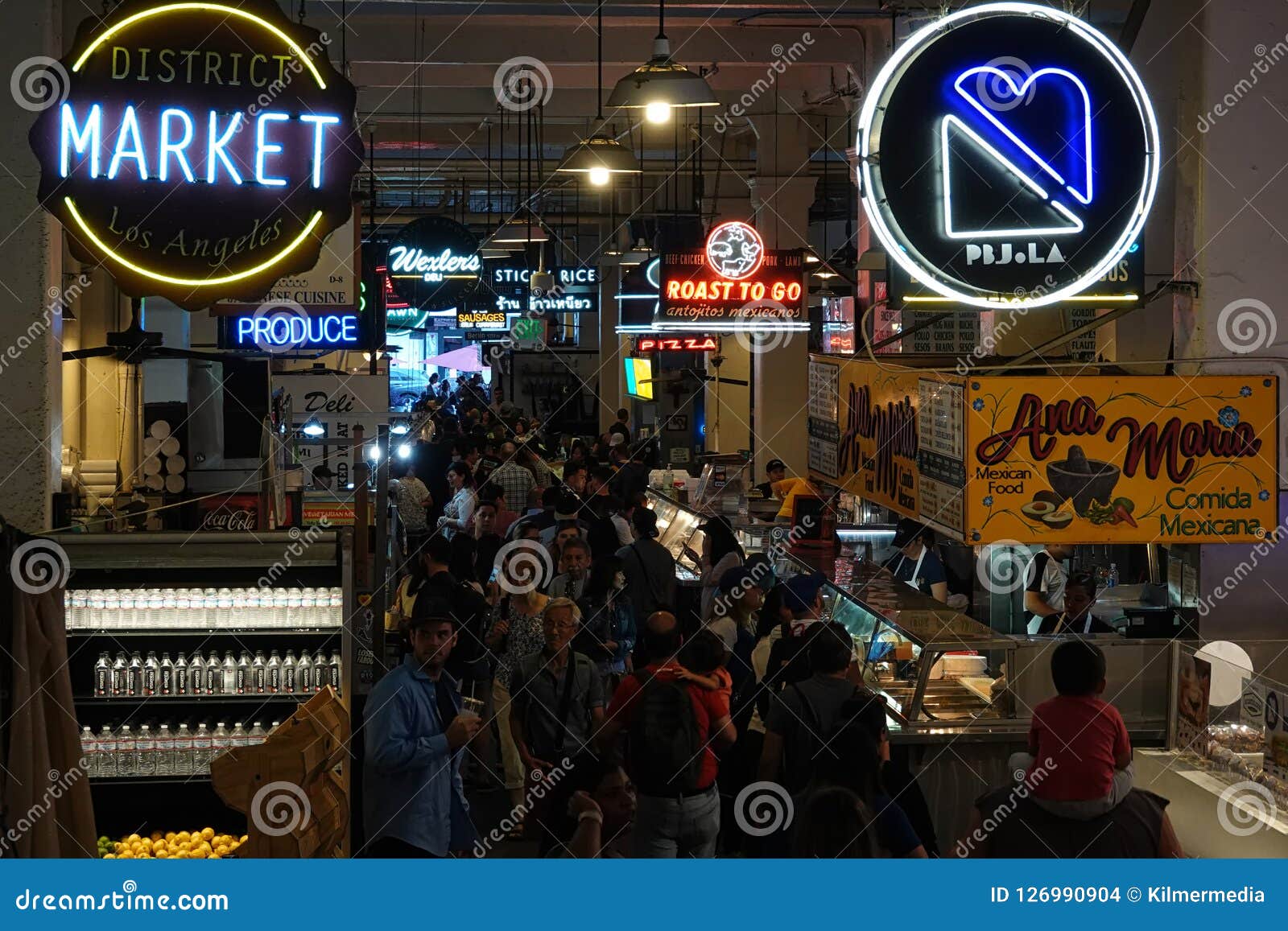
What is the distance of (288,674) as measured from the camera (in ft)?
25.3

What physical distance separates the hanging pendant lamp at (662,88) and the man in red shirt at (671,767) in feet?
13.6

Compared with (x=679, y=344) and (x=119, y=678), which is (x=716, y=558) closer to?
(x=119, y=678)

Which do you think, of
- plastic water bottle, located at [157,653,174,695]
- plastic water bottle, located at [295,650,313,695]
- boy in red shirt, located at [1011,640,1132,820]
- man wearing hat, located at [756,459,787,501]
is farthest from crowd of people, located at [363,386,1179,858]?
man wearing hat, located at [756,459,787,501]

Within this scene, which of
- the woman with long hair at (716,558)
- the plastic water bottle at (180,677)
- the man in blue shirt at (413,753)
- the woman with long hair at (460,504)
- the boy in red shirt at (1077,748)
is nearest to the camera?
the boy in red shirt at (1077,748)

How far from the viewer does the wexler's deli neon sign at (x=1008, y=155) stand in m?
5.83

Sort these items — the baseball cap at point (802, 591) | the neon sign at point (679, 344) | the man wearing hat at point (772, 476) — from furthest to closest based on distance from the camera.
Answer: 1. the neon sign at point (679, 344)
2. the man wearing hat at point (772, 476)
3. the baseball cap at point (802, 591)

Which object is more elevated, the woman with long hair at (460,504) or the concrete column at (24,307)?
the concrete column at (24,307)

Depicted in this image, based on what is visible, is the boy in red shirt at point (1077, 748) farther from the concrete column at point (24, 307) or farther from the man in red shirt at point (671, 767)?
the concrete column at point (24, 307)

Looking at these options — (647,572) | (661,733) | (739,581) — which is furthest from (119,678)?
(647,572)

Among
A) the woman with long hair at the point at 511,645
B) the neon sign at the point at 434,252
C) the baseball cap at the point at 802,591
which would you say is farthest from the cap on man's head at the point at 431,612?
the neon sign at the point at 434,252

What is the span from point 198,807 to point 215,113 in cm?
406

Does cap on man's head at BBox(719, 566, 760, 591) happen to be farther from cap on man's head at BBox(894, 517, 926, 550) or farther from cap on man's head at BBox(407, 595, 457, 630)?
cap on man's head at BBox(894, 517, 926, 550)

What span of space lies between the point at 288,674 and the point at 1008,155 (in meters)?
4.60

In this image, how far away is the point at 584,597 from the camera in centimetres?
966
